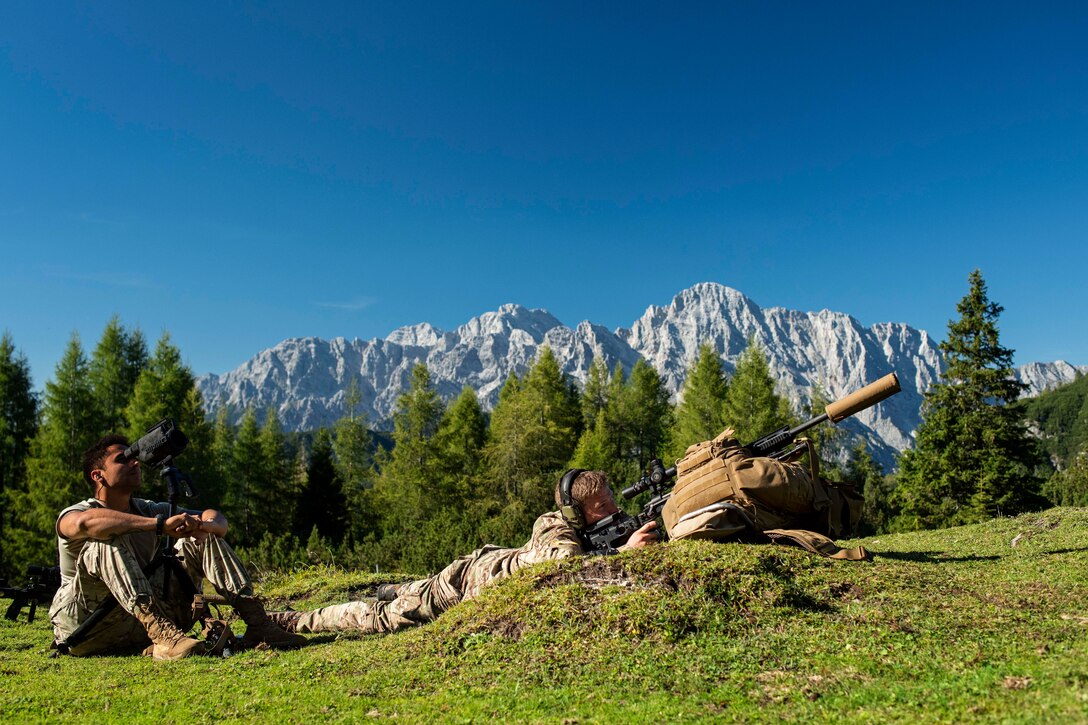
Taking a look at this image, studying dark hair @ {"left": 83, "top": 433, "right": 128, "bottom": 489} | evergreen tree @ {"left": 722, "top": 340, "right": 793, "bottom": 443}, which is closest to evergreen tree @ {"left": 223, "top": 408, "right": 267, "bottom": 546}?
evergreen tree @ {"left": 722, "top": 340, "right": 793, "bottom": 443}

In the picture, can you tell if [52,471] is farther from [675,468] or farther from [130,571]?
[675,468]

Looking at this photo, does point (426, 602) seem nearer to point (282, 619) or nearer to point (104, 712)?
point (282, 619)

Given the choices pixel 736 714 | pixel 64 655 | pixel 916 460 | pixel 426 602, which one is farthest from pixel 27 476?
pixel 916 460

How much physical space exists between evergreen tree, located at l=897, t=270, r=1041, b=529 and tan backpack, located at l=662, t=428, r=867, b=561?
23884mm

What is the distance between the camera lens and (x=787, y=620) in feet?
15.3

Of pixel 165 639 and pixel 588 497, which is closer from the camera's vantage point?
pixel 165 639

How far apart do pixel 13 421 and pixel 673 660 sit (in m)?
39.8

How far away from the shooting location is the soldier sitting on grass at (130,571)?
556cm

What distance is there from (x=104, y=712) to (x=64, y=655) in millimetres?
2637

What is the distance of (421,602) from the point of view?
6.52 m

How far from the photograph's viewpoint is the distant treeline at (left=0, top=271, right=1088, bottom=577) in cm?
2677

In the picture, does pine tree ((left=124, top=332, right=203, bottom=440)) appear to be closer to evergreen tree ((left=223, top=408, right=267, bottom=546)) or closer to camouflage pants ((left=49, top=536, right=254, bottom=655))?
evergreen tree ((left=223, top=408, right=267, bottom=546))

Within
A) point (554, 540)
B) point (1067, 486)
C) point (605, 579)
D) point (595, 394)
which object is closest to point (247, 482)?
point (595, 394)

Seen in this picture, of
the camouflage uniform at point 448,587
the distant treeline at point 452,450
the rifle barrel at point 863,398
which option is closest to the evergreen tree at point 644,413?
the distant treeline at point 452,450
